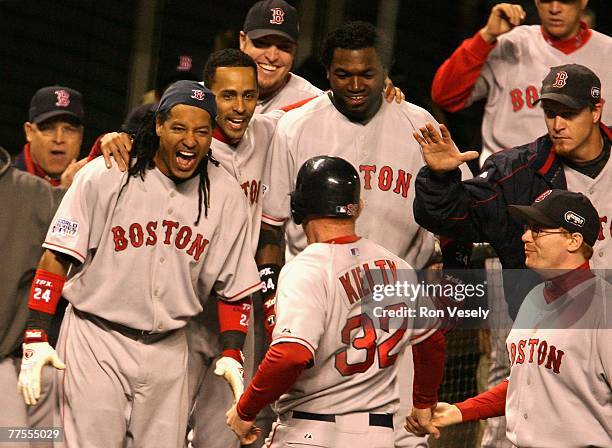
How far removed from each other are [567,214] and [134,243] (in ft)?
5.57

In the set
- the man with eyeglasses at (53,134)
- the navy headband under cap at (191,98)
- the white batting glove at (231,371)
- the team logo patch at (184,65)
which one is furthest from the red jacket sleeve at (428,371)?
the man with eyeglasses at (53,134)

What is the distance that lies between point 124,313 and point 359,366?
1.06 metres

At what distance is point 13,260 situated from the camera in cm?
578

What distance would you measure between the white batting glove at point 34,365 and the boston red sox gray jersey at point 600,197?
210cm

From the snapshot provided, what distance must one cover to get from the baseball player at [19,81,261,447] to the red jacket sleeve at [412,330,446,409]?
0.74 m

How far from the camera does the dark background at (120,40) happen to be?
834 cm

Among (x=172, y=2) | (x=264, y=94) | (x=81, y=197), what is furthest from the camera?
(x=172, y=2)

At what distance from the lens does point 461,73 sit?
6113mm

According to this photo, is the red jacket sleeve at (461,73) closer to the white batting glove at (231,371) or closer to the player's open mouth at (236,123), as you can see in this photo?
the player's open mouth at (236,123)

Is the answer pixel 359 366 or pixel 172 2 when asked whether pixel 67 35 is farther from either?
pixel 359 366

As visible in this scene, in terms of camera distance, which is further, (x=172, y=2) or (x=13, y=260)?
(x=172, y=2)

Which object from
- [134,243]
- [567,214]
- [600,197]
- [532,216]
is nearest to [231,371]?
[134,243]

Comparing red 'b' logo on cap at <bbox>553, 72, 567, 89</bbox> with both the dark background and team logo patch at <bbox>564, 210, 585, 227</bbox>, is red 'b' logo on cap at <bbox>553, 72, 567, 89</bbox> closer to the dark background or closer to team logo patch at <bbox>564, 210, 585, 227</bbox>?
team logo patch at <bbox>564, 210, 585, 227</bbox>

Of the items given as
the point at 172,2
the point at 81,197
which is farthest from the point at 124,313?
the point at 172,2
